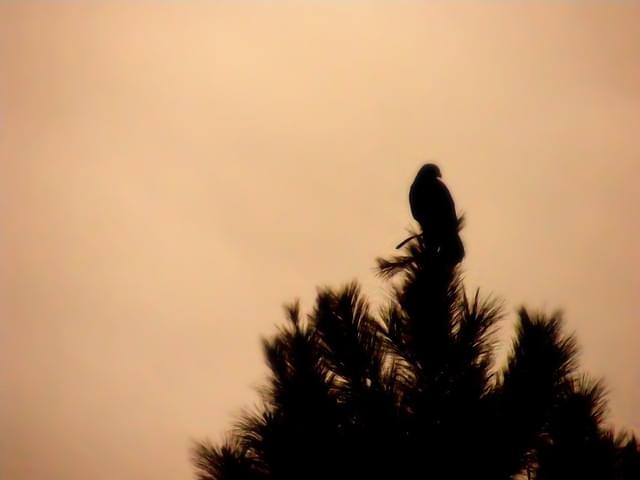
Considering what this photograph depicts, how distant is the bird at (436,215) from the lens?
4.24 ft

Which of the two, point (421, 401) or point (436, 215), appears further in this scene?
point (436, 215)

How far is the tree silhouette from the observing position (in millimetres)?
1056

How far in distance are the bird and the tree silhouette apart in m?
0.03

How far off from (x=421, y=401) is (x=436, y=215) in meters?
0.48

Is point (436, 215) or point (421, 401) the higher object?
point (436, 215)

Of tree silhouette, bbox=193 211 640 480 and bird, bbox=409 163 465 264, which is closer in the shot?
tree silhouette, bbox=193 211 640 480

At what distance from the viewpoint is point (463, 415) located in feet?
3.54

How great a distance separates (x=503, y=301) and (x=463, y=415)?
327 mm

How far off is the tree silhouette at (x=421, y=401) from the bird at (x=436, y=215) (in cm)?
3

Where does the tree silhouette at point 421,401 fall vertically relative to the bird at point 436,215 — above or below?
below

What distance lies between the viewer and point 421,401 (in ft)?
3.63

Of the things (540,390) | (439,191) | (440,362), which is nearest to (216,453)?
(440,362)

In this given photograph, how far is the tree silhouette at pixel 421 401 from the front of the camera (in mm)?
1056

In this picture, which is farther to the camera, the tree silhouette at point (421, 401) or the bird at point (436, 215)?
the bird at point (436, 215)
